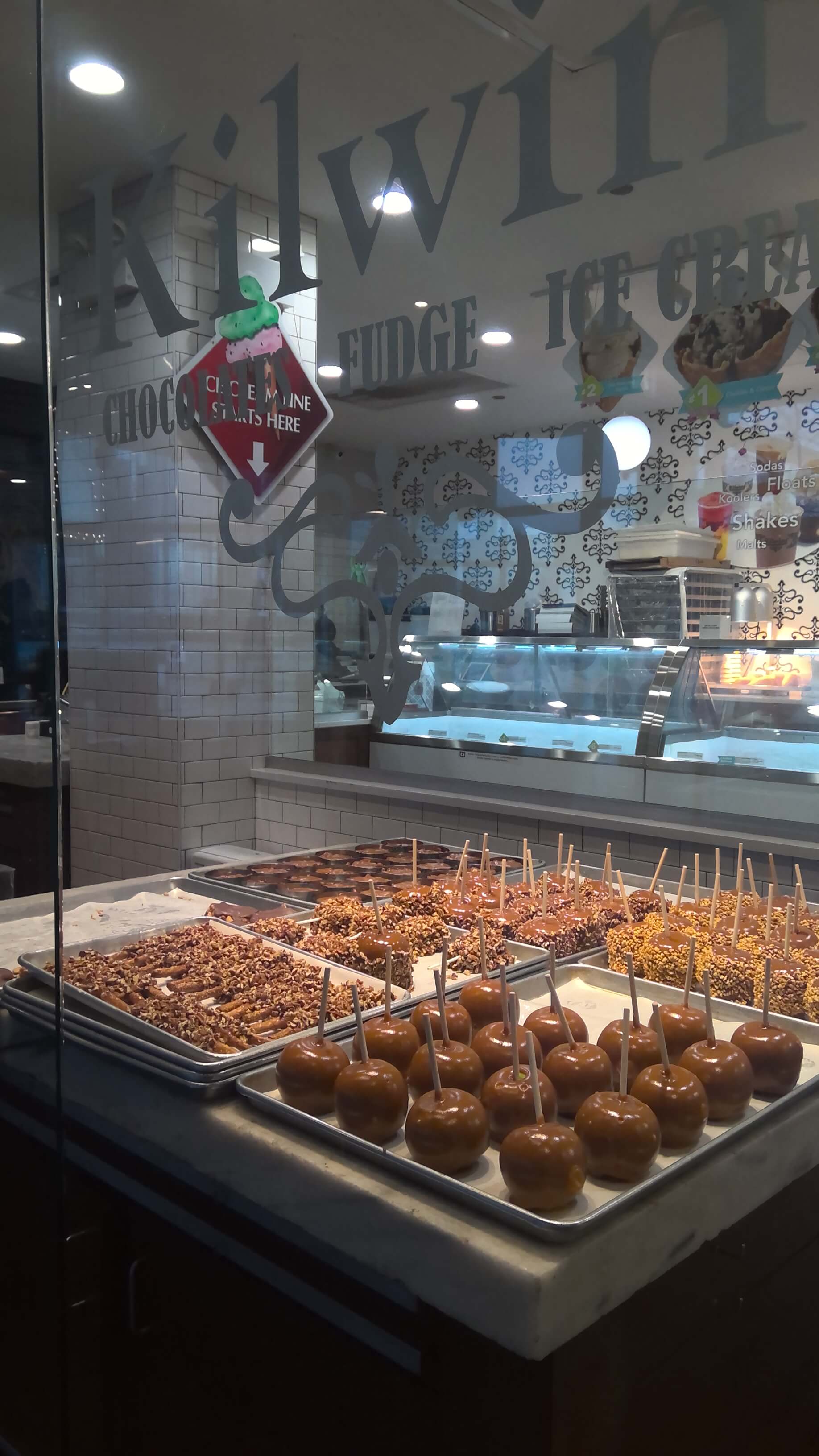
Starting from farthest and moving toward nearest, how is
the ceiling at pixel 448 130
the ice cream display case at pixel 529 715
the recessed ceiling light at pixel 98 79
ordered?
the ice cream display case at pixel 529 715
the recessed ceiling light at pixel 98 79
the ceiling at pixel 448 130

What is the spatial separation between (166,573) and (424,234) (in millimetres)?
1128

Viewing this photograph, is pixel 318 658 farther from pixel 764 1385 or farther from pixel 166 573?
pixel 764 1385

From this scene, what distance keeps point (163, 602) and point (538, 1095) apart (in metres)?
2.07

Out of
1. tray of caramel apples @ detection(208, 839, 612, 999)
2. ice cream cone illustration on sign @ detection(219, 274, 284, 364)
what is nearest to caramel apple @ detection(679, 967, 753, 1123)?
tray of caramel apples @ detection(208, 839, 612, 999)

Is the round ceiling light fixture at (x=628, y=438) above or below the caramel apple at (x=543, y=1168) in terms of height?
above

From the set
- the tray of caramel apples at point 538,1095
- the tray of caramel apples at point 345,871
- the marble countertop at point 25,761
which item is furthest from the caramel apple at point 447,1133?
the tray of caramel apples at point 345,871

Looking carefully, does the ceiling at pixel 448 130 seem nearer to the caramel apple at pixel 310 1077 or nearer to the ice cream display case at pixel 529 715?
the ice cream display case at pixel 529 715

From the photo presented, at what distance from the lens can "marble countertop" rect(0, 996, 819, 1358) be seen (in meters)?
1.10

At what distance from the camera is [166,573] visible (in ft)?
9.68

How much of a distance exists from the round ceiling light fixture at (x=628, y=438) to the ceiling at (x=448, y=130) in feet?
0.25

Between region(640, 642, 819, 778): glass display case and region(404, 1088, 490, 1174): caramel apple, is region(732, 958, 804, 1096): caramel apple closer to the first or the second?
region(404, 1088, 490, 1174): caramel apple

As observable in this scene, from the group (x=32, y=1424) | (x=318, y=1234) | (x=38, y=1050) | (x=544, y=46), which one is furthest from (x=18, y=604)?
(x=544, y=46)

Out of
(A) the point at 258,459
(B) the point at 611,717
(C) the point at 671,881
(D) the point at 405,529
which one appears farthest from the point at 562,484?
(B) the point at 611,717

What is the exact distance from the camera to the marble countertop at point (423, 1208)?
1.10m
